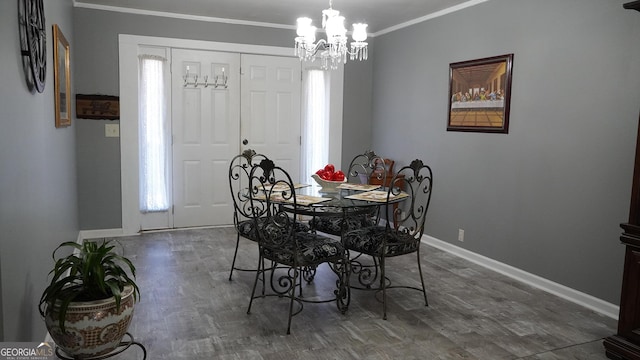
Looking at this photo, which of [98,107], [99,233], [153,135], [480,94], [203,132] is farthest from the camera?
[203,132]

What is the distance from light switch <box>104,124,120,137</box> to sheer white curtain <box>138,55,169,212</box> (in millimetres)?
225

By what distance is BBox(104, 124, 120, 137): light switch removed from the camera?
510 centimetres

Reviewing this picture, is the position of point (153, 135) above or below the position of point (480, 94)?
below

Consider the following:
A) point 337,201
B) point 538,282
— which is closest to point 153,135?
point 337,201

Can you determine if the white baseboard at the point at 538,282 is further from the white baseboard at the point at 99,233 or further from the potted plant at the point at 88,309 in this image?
the white baseboard at the point at 99,233

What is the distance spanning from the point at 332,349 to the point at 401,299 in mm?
968

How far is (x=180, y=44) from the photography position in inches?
210

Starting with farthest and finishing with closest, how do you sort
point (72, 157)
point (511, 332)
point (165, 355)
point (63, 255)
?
1. point (72, 157)
2. point (63, 255)
3. point (511, 332)
4. point (165, 355)

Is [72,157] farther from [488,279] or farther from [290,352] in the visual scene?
[488,279]

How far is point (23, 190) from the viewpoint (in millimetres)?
1947

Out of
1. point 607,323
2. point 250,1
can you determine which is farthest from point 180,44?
point 607,323

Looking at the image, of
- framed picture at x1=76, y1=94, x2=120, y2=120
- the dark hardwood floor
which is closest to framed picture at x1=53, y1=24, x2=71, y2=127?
framed picture at x1=76, y1=94, x2=120, y2=120

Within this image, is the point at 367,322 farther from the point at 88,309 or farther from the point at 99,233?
the point at 99,233

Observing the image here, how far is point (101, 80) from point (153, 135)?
2.52ft
